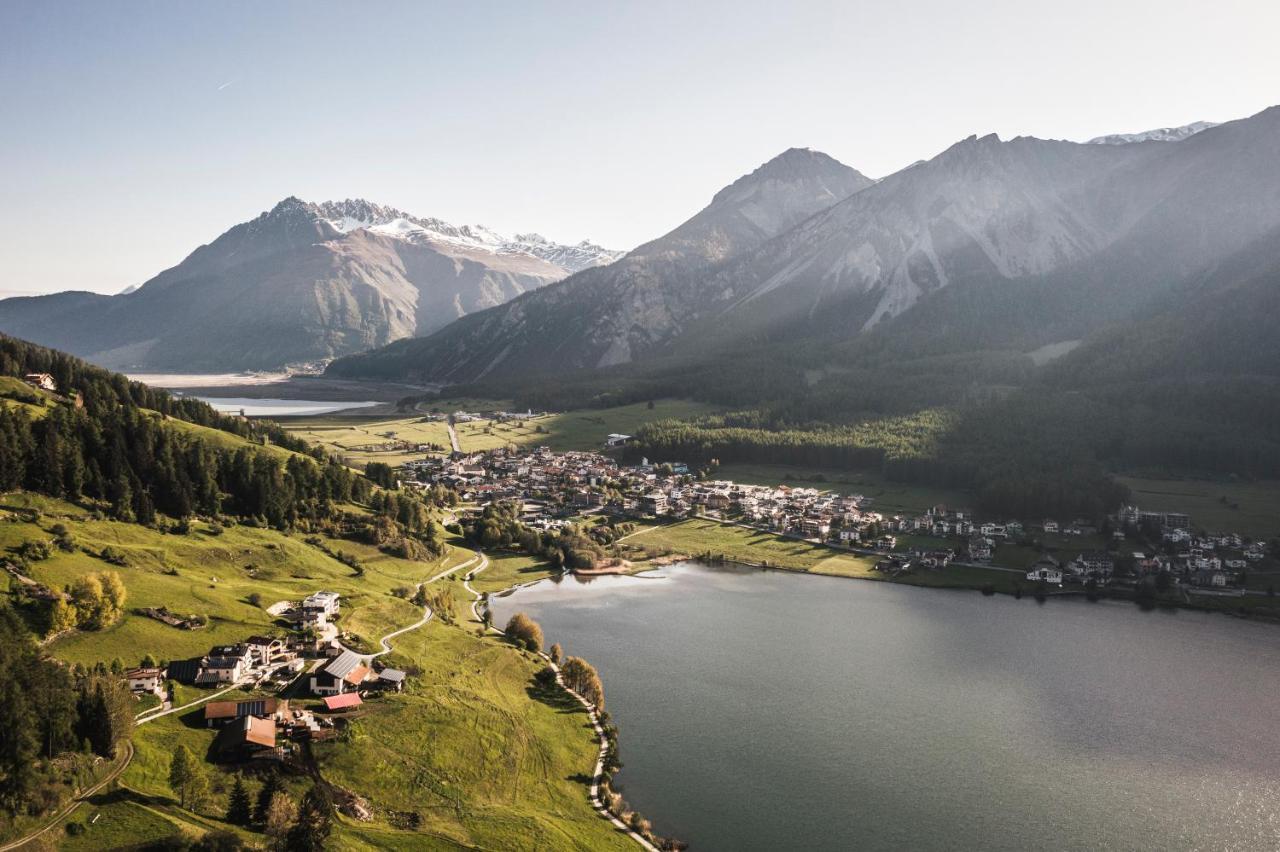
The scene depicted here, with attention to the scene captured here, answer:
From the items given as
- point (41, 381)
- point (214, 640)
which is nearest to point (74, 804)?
point (214, 640)

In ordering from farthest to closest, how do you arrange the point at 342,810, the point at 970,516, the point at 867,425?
the point at 867,425, the point at 970,516, the point at 342,810

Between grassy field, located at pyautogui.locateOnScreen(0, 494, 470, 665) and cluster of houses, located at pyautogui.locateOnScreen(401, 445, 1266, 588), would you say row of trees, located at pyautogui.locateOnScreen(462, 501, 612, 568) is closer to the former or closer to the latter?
cluster of houses, located at pyautogui.locateOnScreen(401, 445, 1266, 588)

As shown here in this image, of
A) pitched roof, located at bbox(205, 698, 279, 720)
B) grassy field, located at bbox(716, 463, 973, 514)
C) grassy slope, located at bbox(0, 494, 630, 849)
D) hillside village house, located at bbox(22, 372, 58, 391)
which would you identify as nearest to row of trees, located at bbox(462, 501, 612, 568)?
grassy slope, located at bbox(0, 494, 630, 849)

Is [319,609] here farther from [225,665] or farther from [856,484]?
Answer: [856,484]

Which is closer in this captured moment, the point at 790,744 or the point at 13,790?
the point at 13,790

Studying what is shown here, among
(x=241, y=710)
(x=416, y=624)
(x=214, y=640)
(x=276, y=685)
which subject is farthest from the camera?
(x=416, y=624)

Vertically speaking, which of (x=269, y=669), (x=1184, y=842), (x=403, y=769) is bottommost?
(x=1184, y=842)

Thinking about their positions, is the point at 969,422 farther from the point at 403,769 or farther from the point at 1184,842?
the point at 403,769

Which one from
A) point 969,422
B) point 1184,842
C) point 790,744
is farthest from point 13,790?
point 969,422

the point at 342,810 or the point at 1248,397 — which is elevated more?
the point at 1248,397
